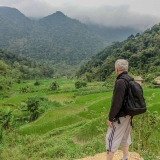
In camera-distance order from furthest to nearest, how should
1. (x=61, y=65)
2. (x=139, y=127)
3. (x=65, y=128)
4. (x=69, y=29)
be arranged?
(x=69, y=29), (x=61, y=65), (x=65, y=128), (x=139, y=127)

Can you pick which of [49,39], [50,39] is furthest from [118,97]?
[50,39]

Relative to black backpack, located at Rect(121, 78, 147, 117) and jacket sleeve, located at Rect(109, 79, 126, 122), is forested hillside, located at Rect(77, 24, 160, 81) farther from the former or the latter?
jacket sleeve, located at Rect(109, 79, 126, 122)

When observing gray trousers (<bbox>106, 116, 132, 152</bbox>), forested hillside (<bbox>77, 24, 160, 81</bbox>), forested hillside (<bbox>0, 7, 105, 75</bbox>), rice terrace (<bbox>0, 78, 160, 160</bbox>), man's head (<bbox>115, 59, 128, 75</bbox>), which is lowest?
rice terrace (<bbox>0, 78, 160, 160</bbox>)

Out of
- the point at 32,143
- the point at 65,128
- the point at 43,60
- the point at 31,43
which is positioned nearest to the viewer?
the point at 32,143

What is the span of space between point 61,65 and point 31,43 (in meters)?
31.3

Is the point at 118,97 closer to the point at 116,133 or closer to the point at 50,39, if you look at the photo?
the point at 116,133

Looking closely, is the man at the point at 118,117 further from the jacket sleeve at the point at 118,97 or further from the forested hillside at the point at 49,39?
the forested hillside at the point at 49,39

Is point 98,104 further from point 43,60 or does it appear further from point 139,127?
point 43,60

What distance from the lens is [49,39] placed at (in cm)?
14100

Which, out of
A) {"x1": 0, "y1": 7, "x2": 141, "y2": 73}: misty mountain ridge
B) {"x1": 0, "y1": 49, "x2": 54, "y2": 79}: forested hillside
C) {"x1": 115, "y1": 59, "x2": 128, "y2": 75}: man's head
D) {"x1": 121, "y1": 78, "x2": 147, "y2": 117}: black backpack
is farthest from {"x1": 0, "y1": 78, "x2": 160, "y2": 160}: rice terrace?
{"x1": 0, "y1": 7, "x2": 141, "y2": 73}: misty mountain ridge

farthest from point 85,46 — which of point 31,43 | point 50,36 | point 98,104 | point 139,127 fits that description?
point 139,127

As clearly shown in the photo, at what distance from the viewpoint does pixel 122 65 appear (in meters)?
3.74

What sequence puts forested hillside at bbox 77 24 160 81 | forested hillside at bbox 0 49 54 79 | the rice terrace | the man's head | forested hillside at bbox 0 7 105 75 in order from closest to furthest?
1. the man's head
2. the rice terrace
3. forested hillside at bbox 77 24 160 81
4. forested hillside at bbox 0 49 54 79
5. forested hillside at bbox 0 7 105 75

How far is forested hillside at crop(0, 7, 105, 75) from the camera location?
114 metres
